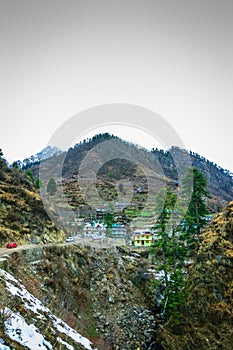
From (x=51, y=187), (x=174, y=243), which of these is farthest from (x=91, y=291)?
(x=51, y=187)

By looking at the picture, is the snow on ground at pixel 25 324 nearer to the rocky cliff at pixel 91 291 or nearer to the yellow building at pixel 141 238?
the rocky cliff at pixel 91 291

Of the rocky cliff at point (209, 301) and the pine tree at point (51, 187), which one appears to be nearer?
the rocky cliff at point (209, 301)

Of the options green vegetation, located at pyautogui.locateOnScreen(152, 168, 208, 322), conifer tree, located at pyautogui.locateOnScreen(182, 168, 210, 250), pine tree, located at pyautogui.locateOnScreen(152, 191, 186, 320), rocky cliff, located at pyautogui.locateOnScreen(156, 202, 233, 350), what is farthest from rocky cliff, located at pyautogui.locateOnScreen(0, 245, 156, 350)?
conifer tree, located at pyautogui.locateOnScreen(182, 168, 210, 250)

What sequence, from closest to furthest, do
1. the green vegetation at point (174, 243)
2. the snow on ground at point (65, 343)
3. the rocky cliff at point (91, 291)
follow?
the snow on ground at point (65, 343)
the rocky cliff at point (91, 291)
the green vegetation at point (174, 243)

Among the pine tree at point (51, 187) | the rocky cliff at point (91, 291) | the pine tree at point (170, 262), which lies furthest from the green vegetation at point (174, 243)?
the pine tree at point (51, 187)

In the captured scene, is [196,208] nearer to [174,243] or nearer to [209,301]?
[174,243]

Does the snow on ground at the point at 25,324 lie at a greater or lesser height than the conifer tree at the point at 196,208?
lesser

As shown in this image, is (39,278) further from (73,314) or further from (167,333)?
(167,333)

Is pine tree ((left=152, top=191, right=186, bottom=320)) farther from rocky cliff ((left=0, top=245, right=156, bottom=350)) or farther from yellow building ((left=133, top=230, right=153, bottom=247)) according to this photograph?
yellow building ((left=133, top=230, right=153, bottom=247))

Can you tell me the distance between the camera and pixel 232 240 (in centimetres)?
1838

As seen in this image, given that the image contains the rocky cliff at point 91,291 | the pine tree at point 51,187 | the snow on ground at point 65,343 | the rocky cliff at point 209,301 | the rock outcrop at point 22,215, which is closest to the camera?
the snow on ground at point 65,343

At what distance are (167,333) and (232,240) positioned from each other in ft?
26.4

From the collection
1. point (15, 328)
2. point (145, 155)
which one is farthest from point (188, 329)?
point (145, 155)

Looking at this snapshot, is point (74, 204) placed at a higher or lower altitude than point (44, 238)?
higher
